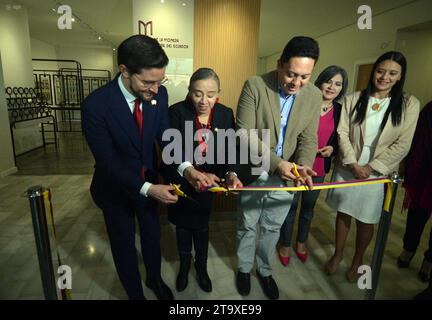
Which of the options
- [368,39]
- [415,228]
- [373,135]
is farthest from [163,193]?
[368,39]

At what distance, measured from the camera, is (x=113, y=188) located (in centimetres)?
145

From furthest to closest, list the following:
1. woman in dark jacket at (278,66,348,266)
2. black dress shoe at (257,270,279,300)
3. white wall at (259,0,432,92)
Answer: white wall at (259,0,432,92)
woman in dark jacket at (278,66,348,266)
black dress shoe at (257,270,279,300)

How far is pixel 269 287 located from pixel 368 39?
6.08 metres

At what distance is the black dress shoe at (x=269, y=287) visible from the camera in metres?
1.81

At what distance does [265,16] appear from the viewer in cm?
616

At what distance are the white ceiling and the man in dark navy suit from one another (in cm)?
488

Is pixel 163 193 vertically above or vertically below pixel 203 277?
above

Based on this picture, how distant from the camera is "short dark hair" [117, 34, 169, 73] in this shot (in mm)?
1149

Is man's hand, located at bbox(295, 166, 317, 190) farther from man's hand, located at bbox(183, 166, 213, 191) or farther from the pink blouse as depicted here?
the pink blouse

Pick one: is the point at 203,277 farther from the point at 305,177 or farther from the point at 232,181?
the point at 305,177

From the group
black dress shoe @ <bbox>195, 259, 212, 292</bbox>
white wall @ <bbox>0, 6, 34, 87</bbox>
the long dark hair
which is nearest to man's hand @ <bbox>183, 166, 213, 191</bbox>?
black dress shoe @ <bbox>195, 259, 212, 292</bbox>

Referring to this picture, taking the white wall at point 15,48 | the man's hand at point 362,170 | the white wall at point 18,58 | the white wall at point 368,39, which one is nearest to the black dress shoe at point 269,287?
the man's hand at point 362,170

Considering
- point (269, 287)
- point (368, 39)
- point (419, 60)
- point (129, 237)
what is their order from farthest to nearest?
point (368, 39), point (419, 60), point (269, 287), point (129, 237)
